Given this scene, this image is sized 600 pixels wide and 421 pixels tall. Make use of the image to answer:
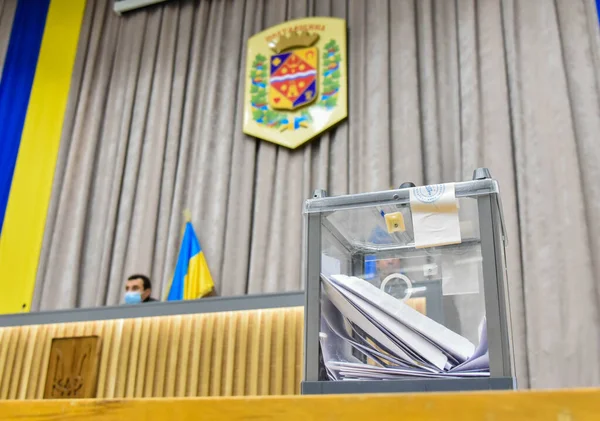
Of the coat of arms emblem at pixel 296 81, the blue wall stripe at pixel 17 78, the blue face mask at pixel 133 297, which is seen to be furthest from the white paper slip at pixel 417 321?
the blue wall stripe at pixel 17 78

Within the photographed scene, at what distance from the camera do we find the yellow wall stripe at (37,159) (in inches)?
197

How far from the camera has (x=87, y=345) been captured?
3.51 meters

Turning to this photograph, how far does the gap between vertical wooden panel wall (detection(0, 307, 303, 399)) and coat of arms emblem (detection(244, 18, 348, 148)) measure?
162 cm

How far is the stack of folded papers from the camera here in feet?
2.85

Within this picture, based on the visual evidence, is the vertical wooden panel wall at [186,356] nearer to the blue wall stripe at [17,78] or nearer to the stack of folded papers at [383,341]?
the blue wall stripe at [17,78]

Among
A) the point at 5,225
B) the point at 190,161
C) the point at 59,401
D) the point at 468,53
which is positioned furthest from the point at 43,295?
the point at 59,401

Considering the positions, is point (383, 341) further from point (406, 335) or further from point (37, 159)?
point (37, 159)

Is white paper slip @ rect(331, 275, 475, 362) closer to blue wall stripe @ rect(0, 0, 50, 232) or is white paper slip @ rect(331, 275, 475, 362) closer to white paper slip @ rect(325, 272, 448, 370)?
white paper slip @ rect(325, 272, 448, 370)

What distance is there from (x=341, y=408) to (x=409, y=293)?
55 centimetres

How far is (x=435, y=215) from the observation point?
949 millimetres

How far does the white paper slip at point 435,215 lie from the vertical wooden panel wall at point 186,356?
7.43 feet

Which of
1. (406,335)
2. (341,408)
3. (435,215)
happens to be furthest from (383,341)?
(341,408)

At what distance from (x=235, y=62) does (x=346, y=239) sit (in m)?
4.21

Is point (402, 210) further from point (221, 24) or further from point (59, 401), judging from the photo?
point (221, 24)
